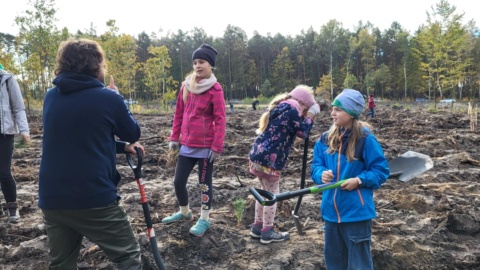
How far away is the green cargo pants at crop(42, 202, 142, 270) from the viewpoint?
7.32 ft

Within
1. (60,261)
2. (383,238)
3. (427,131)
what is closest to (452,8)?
(427,131)

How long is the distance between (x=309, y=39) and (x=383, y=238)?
67.7 metres

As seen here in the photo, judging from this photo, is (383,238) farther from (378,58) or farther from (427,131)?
(378,58)

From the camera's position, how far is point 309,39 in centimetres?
6794

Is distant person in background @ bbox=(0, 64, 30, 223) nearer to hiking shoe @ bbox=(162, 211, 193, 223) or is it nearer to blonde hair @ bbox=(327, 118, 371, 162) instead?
hiking shoe @ bbox=(162, 211, 193, 223)

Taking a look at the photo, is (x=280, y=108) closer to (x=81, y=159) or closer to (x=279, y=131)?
(x=279, y=131)

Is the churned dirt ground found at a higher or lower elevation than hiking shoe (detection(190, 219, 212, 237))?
lower

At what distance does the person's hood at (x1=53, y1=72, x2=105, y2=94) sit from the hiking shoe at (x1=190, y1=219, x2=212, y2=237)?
190 centimetres

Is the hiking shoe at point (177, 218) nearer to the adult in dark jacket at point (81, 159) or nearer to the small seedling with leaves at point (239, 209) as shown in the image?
the small seedling with leaves at point (239, 209)

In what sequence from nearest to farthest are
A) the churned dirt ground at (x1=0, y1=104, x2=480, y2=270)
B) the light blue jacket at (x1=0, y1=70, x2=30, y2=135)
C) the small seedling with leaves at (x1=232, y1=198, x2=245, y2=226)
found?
the churned dirt ground at (x1=0, y1=104, x2=480, y2=270)
the light blue jacket at (x1=0, y1=70, x2=30, y2=135)
the small seedling with leaves at (x1=232, y1=198, x2=245, y2=226)

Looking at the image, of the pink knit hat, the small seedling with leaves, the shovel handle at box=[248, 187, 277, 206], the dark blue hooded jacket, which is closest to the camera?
the dark blue hooded jacket

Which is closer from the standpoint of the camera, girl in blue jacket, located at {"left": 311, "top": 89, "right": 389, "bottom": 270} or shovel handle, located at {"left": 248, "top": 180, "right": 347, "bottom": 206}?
shovel handle, located at {"left": 248, "top": 180, "right": 347, "bottom": 206}

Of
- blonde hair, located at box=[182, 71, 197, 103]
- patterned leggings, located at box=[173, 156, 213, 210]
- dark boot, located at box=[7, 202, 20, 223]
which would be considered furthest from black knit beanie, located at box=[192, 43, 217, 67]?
dark boot, located at box=[7, 202, 20, 223]

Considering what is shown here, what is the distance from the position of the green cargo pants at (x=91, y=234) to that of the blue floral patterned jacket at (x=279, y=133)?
1550 millimetres
